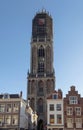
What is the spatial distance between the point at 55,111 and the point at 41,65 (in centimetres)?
5378

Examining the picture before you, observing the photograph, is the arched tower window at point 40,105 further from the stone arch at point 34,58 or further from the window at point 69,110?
the window at point 69,110

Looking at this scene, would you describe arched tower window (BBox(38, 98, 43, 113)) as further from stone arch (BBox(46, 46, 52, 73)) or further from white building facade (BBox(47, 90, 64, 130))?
white building facade (BBox(47, 90, 64, 130))

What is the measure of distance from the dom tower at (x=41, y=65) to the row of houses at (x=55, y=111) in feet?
126

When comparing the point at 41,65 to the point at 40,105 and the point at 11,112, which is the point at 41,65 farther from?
the point at 11,112

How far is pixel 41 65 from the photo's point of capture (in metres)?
119

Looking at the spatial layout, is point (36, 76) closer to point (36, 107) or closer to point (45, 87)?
point (45, 87)

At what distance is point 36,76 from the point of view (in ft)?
375

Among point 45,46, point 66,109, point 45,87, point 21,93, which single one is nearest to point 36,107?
point 45,87

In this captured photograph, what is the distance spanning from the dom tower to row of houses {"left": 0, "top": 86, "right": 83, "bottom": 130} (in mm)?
38360

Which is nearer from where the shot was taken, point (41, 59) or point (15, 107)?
point (15, 107)

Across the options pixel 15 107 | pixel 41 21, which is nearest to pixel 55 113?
pixel 15 107

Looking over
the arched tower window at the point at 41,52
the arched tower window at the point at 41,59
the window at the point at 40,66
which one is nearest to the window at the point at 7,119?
the arched tower window at the point at 41,59

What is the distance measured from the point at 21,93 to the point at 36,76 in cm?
4226

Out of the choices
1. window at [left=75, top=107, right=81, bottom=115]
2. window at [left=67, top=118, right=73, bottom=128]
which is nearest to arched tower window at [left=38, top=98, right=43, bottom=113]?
window at [left=75, top=107, right=81, bottom=115]
